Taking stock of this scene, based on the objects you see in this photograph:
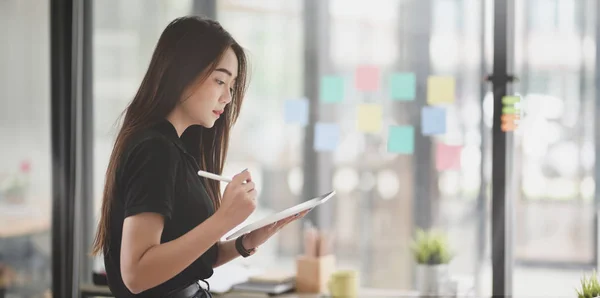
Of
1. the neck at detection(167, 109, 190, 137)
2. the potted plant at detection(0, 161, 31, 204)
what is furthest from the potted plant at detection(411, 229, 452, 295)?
the potted plant at detection(0, 161, 31, 204)

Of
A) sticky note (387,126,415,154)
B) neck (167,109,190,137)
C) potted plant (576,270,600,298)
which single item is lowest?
potted plant (576,270,600,298)

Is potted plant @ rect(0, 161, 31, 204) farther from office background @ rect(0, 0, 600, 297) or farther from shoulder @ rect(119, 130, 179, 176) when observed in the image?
shoulder @ rect(119, 130, 179, 176)

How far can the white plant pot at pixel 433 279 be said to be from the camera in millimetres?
2822

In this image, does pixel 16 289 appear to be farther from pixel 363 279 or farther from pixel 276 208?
pixel 363 279

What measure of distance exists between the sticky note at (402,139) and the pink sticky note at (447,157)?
11 cm

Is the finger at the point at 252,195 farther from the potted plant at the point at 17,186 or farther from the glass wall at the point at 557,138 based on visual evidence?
the potted plant at the point at 17,186

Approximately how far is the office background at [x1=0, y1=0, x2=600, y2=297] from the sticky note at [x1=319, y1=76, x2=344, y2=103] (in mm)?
46

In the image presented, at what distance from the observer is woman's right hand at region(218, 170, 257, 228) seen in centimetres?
160

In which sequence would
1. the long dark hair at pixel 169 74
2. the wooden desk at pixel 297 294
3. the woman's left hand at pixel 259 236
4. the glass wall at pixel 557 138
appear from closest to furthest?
the long dark hair at pixel 169 74 < the woman's left hand at pixel 259 236 < the wooden desk at pixel 297 294 < the glass wall at pixel 557 138

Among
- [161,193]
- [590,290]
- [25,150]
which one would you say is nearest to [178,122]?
[161,193]

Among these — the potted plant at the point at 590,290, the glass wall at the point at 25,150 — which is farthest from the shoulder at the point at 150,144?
the glass wall at the point at 25,150

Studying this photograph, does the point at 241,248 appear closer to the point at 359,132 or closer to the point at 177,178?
the point at 177,178

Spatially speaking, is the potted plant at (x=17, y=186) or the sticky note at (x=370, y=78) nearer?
the sticky note at (x=370, y=78)

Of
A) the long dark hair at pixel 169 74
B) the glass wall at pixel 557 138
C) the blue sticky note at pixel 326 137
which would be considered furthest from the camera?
the blue sticky note at pixel 326 137
